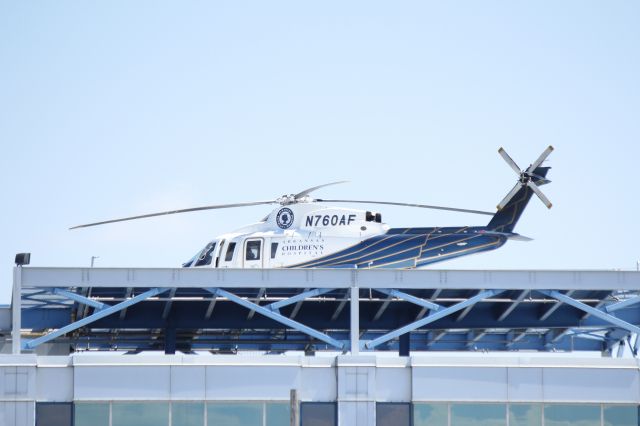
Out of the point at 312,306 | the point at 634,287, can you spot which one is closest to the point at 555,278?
the point at 634,287

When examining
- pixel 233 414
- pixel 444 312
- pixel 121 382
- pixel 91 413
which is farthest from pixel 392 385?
pixel 91 413

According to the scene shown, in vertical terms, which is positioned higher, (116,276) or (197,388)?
(116,276)

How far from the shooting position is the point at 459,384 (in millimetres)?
45406

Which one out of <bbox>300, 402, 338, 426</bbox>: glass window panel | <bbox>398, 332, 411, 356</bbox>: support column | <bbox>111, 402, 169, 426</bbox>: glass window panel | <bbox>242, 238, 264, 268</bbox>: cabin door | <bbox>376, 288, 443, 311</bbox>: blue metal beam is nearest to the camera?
<bbox>111, 402, 169, 426</bbox>: glass window panel

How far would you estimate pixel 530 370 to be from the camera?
149 feet

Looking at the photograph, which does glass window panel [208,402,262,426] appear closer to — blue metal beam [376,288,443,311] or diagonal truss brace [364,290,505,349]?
diagonal truss brace [364,290,505,349]

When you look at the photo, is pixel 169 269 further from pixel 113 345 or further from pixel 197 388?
pixel 113 345

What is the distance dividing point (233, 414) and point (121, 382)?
3.93 metres

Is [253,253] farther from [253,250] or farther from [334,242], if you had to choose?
[334,242]

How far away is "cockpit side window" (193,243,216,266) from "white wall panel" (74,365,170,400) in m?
15.0

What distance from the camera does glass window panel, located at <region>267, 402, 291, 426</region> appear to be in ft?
147

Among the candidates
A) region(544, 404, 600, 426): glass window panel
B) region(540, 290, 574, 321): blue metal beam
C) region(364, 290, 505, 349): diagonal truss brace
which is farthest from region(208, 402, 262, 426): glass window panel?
region(540, 290, 574, 321): blue metal beam

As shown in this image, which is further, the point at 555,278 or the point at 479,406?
the point at 555,278

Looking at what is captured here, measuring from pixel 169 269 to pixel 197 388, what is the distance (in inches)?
303
